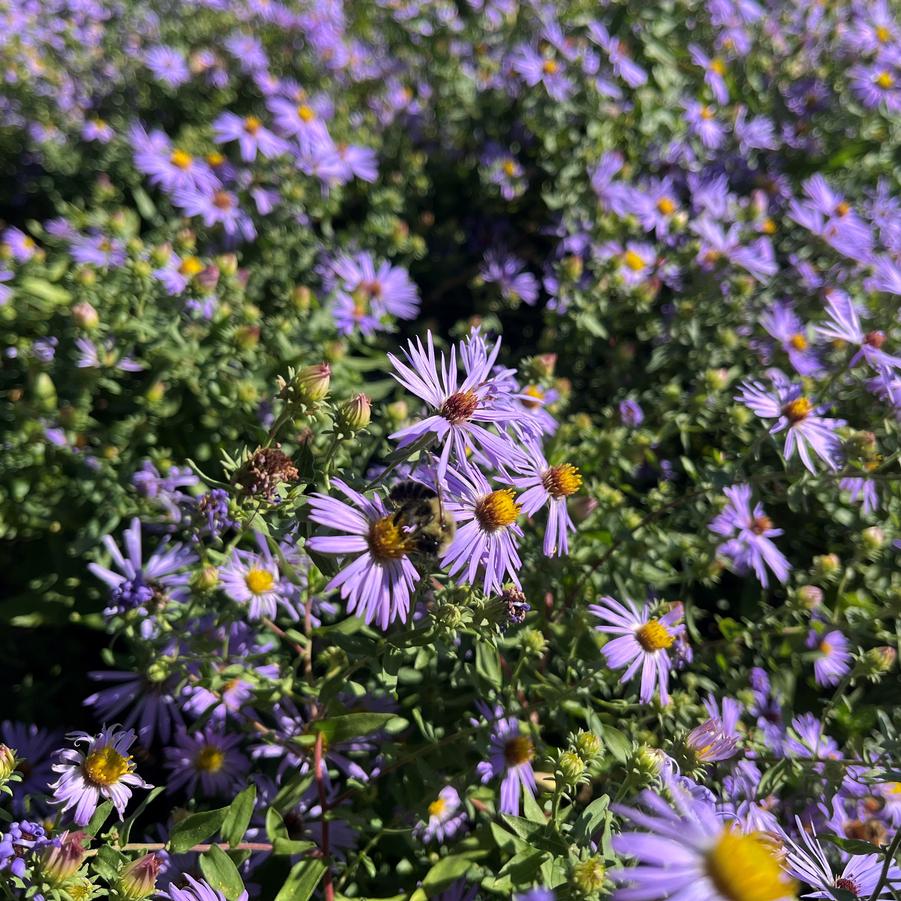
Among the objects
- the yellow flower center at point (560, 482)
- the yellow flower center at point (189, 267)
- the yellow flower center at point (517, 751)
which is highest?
the yellow flower center at point (560, 482)

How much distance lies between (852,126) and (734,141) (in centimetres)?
65

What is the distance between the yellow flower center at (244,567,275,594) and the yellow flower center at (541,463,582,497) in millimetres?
759

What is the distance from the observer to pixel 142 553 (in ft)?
7.57

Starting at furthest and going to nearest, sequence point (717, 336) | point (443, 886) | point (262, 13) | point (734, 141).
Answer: point (262, 13) → point (734, 141) → point (717, 336) → point (443, 886)

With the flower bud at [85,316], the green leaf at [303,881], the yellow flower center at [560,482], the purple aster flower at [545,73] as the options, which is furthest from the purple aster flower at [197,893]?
the purple aster flower at [545,73]

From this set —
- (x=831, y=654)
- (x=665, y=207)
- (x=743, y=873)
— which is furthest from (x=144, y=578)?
(x=665, y=207)

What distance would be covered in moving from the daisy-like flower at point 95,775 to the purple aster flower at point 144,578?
348 millimetres

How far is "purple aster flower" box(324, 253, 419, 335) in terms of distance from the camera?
2709mm

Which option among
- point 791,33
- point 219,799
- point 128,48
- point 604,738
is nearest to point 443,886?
point 604,738

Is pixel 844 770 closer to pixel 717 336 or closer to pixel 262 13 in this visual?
pixel 717 336

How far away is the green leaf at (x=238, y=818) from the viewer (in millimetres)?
1440

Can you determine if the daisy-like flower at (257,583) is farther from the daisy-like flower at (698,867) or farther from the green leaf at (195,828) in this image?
the daisy-like flower at (698,867)

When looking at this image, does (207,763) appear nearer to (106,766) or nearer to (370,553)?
(106,766)

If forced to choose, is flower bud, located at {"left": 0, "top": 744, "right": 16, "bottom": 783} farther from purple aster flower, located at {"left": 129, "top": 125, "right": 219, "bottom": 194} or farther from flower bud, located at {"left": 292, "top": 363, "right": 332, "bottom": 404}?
purple aster flower, located at {"left": 129, "top": 125, "right": 219, "bottom": 194}
